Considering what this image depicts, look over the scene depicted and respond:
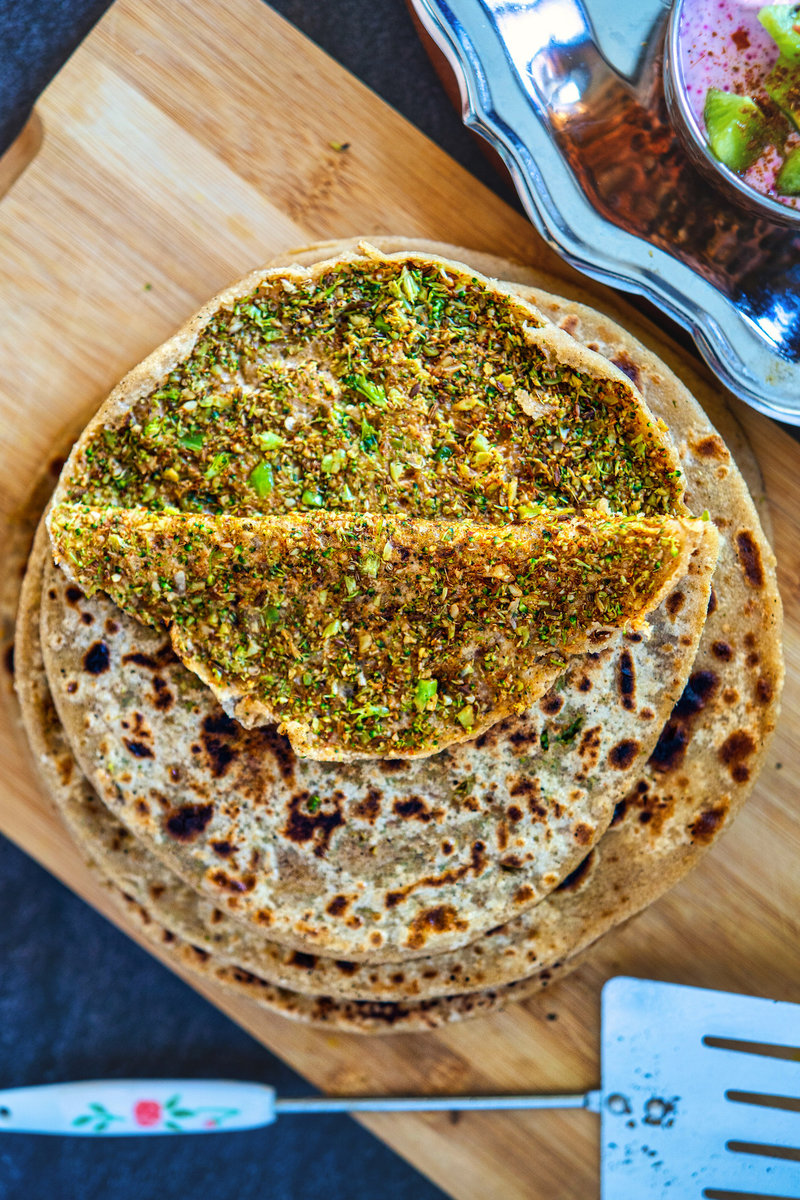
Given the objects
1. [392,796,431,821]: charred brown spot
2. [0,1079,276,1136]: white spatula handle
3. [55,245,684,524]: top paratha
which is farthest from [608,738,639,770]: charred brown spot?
[0,1079,276,1136]: white spatula handle

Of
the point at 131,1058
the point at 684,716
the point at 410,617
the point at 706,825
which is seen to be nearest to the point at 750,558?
the point at 684,716

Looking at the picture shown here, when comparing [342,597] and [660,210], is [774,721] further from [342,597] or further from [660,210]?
[660,210]

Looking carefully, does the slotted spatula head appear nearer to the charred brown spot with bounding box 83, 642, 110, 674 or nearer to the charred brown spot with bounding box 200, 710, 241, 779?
the charred brown spot with bounding box 200, 710, 241, 779

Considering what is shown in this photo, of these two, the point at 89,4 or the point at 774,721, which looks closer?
the point at 774,721

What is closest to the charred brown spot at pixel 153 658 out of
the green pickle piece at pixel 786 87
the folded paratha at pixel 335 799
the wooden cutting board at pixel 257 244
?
the folded paratha at pixel 335 799

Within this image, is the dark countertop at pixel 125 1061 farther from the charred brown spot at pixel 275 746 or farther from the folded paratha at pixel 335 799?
the charred brown spot at pixel 275 746

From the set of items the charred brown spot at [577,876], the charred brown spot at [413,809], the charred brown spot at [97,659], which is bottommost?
the charred brown spot at [97,659]

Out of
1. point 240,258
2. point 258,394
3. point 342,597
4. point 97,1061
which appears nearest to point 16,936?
point 97,1061
